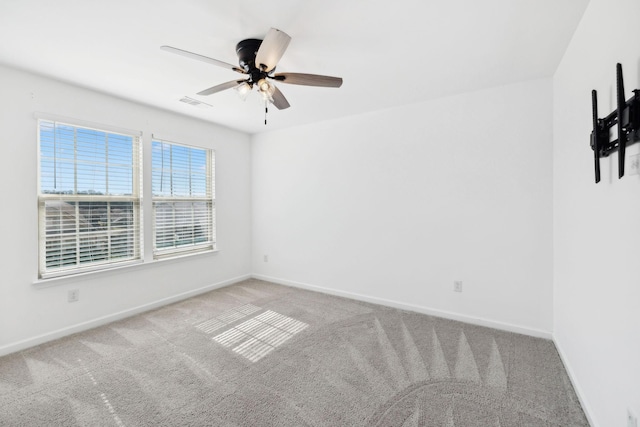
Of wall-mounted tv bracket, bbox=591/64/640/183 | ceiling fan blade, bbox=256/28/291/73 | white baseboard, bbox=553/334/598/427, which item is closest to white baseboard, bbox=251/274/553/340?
white baseboard, bbox=553/334/598/427

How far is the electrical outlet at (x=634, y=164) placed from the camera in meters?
1.17

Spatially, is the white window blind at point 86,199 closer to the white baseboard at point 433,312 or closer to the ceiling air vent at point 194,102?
the ceiling air vent at point 194,102

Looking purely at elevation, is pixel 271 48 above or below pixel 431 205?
above

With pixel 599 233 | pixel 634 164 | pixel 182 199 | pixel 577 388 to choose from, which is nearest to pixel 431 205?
pixel 599 233

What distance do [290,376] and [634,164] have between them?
2409 mm

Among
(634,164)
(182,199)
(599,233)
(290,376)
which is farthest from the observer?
(182,199)

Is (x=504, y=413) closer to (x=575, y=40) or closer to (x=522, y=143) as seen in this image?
(x=522, y=143)

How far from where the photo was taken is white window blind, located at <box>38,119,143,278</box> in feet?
8.94

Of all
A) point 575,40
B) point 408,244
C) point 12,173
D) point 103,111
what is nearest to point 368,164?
point 408,244

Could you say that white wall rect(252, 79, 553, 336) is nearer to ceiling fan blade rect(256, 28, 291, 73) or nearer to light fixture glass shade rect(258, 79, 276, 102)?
light fixture glass shade rect(258, 79, 276, 102)

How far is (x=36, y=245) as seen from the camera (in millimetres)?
2631

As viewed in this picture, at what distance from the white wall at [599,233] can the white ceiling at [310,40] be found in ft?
1.14

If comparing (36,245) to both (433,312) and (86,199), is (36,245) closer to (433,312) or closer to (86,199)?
(86,199)

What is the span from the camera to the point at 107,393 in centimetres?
196
